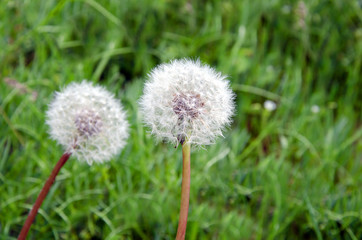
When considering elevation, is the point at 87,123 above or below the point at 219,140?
below

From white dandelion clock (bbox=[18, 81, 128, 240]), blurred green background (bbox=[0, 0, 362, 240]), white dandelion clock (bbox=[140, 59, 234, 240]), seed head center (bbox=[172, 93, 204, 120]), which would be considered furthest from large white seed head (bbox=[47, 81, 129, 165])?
blurred green background (bbox=[0, 0, 362, 240])

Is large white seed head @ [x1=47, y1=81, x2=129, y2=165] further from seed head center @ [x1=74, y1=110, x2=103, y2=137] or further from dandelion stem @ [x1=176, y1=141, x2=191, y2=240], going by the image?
dandelion stem @ [x1=176, y1=141, x2=191, y2=240]

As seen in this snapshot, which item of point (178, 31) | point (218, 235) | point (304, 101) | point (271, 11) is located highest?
point (271, 11)

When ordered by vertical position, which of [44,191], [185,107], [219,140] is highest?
[219,140]

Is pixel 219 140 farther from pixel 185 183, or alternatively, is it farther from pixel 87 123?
pixel 185 183

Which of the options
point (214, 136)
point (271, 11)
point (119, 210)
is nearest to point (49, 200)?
point (119, 210)

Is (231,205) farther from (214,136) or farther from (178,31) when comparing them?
(178,31)

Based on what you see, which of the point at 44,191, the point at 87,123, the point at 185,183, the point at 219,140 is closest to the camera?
the point at 185,183

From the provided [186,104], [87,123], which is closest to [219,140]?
[87,123]
